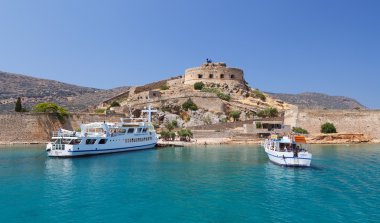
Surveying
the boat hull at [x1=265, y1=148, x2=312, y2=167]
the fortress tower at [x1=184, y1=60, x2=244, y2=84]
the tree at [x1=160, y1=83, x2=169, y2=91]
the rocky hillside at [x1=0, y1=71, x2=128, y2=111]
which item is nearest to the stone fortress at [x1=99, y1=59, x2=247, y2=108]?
the fortress tower at [x1=184, y1=60, x2=244, y2=84]

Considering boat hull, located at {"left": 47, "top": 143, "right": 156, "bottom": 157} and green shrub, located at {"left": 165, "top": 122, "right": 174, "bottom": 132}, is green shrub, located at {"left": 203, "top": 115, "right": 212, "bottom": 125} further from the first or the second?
boat hull, located at {"left": 47, "top": 143, "right": 156, "bottom": 157}

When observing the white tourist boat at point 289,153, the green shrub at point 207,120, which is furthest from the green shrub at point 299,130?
the white tourist boat at point 289,153

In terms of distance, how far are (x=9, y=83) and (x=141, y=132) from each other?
7149 centimetres

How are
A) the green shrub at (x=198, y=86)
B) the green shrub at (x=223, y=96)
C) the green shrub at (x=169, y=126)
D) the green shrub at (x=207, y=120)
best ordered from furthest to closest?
the green shrub at (x=198, y=86) < the green shrub at (x=223, y=96) < the green shrub at (x=207, y=120) < the green shrub at (x=169, y=126)

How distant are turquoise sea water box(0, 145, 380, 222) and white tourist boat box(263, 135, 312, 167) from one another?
25.5 inches

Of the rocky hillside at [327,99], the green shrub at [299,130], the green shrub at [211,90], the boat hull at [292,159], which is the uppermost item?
the rocky hillside at [327,99]

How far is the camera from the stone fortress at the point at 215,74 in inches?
2207

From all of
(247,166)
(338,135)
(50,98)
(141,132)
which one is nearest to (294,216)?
(247,166)

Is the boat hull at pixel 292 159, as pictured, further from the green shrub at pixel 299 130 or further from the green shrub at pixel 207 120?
the green shrub at pixel 207 120

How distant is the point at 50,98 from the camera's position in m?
76.4

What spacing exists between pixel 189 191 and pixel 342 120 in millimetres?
32779

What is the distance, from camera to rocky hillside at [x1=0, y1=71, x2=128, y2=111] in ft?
233

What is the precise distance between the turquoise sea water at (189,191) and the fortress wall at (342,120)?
62.3 feet

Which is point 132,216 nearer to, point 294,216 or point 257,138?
point 294,216
